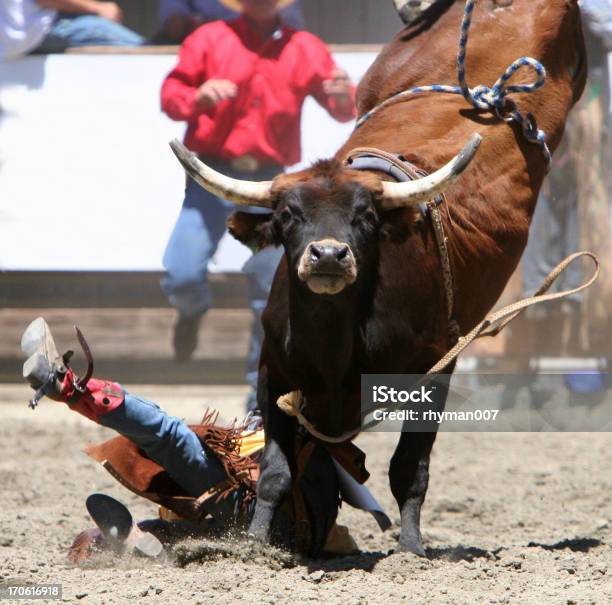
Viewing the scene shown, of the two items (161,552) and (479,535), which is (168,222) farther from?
(161,552)

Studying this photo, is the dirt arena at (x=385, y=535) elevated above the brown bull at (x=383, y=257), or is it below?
below

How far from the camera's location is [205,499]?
3.76m

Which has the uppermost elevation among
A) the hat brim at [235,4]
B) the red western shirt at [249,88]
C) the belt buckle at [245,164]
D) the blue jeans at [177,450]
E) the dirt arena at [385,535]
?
the hat brim at [235,4]

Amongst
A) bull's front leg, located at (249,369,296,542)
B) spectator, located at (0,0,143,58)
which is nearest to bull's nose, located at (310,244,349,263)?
bull's front leg, located at (249,369,296,542)

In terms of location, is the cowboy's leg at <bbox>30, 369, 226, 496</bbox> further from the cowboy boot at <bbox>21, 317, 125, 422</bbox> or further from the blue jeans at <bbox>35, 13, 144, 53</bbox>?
the blue jeans at <bbox>35, 13, 144, 53</bbox>

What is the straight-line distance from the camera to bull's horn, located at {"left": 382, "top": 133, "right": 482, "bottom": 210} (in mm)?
3551

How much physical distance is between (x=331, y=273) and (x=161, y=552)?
968 millimetres

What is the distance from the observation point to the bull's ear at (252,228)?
368 centimetres

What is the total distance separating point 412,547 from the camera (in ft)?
12.1

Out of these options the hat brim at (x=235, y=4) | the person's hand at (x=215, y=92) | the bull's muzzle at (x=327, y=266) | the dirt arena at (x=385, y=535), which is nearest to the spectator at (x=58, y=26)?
the hat brim at (x=235, y=4)

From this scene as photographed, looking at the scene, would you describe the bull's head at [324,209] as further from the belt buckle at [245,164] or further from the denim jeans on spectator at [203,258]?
the belt buckle at [245,164]

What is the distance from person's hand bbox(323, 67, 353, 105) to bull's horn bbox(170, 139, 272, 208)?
3485mm
